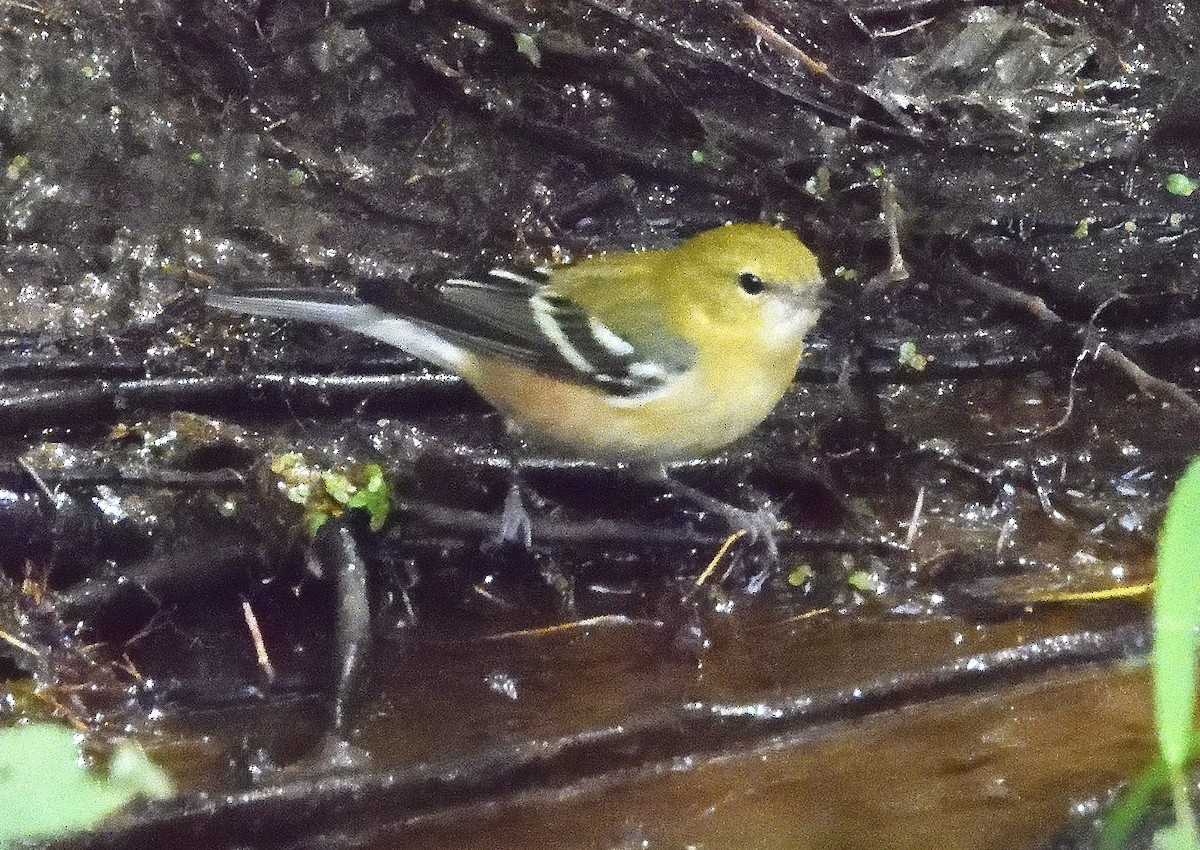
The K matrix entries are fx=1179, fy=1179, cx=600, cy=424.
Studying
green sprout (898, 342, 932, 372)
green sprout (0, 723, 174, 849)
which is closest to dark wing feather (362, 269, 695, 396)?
green sprout (898, 342, 932, 372)

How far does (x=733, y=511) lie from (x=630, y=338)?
62cm

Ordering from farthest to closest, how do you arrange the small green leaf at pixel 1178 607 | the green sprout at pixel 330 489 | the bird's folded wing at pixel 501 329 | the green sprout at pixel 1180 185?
1. the green sprout at pixel 1180 185
2. the bird's folded wing at pixel 501 329
3. the green sprout at pixel 330 489
4. the small green leaf at pixel 1178 607

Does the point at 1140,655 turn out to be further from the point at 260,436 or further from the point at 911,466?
the point at 260,436

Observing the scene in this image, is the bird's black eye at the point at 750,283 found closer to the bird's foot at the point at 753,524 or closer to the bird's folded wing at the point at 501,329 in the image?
the bird's folded wing at the point at 501,329

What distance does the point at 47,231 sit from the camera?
3977 mm

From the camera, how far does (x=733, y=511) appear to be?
10.8ft

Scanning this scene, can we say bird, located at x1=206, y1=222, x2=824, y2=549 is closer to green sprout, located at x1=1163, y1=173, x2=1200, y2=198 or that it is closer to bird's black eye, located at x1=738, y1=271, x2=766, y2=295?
bird's black eye, located at x1=738, y1=271, x2=766, y2=295

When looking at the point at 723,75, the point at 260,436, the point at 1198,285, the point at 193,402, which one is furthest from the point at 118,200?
the point at 1198,285

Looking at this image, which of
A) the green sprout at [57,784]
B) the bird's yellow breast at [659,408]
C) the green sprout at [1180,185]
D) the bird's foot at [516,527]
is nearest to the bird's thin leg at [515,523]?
the bird's foot at [516,527]

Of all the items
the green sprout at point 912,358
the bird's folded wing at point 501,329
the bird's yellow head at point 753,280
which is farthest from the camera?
the green sprout at point 912,358

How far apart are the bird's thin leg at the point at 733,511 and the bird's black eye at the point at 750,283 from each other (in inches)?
23.8

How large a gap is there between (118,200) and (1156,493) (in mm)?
3476

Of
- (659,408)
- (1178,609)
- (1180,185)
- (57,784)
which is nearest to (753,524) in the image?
(659,408)

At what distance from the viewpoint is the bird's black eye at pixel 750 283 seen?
331 cm
